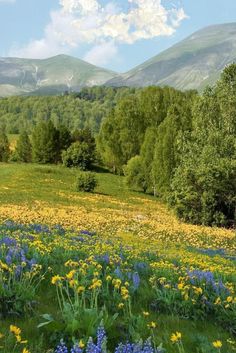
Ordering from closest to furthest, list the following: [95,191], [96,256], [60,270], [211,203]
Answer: [60,270] < [96,256] < [211,203] < [95,191]

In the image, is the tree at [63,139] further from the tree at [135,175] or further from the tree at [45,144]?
the tree at [135,175]

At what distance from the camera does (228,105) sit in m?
38.9

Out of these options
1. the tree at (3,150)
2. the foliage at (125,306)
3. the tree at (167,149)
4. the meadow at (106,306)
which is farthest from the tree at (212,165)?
the tree at (3,150)

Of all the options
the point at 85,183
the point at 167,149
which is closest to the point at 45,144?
the point at 85,183

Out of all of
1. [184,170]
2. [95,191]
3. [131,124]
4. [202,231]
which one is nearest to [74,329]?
[202,231]

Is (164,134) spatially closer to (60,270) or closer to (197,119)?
(197,119)

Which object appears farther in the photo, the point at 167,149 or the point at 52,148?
the point at 52,148

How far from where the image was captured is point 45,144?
8575 centimetres

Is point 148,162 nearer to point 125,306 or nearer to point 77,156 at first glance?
point 77,156

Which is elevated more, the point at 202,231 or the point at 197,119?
the point at 197,119

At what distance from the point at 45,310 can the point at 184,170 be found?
32.4m

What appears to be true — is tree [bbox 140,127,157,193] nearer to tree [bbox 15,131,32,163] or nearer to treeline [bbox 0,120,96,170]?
treeline [bbox 0,120,96,170]

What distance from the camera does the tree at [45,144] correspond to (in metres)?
85.4

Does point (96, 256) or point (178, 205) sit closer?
point (96, 256)
